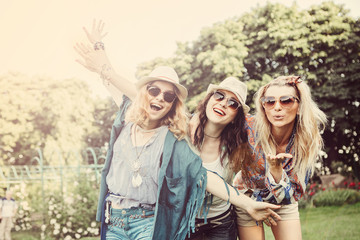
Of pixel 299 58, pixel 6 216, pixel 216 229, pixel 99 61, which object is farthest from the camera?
pixel 299 58

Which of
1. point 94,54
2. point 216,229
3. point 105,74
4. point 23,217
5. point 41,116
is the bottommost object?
point 23,217

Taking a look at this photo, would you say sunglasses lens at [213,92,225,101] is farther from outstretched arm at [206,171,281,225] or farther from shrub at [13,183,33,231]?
shrub at [13,183,33,231]

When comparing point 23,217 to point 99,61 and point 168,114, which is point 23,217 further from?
point 168,114

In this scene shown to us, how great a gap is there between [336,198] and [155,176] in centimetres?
984

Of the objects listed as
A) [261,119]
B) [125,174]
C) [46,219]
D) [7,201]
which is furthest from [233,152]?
[7,201]

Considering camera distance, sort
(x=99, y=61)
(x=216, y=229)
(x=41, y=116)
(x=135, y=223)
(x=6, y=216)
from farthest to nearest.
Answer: (x=41, y=116), (x=6, y=216), (x=99, y=61), (x=216, y=229), (x=135, y=223)

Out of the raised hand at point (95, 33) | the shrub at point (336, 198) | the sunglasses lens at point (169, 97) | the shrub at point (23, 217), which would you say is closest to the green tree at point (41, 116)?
the shrub at point (23, 217)

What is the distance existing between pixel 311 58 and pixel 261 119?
14204 mm

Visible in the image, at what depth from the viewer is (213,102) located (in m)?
2.91

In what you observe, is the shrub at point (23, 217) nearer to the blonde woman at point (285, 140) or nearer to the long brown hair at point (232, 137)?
the long brown hair at point (232, 137)

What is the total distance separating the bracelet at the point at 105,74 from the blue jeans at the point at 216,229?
1396 mm

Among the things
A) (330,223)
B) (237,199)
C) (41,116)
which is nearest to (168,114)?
(237,199)

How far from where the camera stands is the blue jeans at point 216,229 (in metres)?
2.85

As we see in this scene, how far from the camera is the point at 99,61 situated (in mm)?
3023
